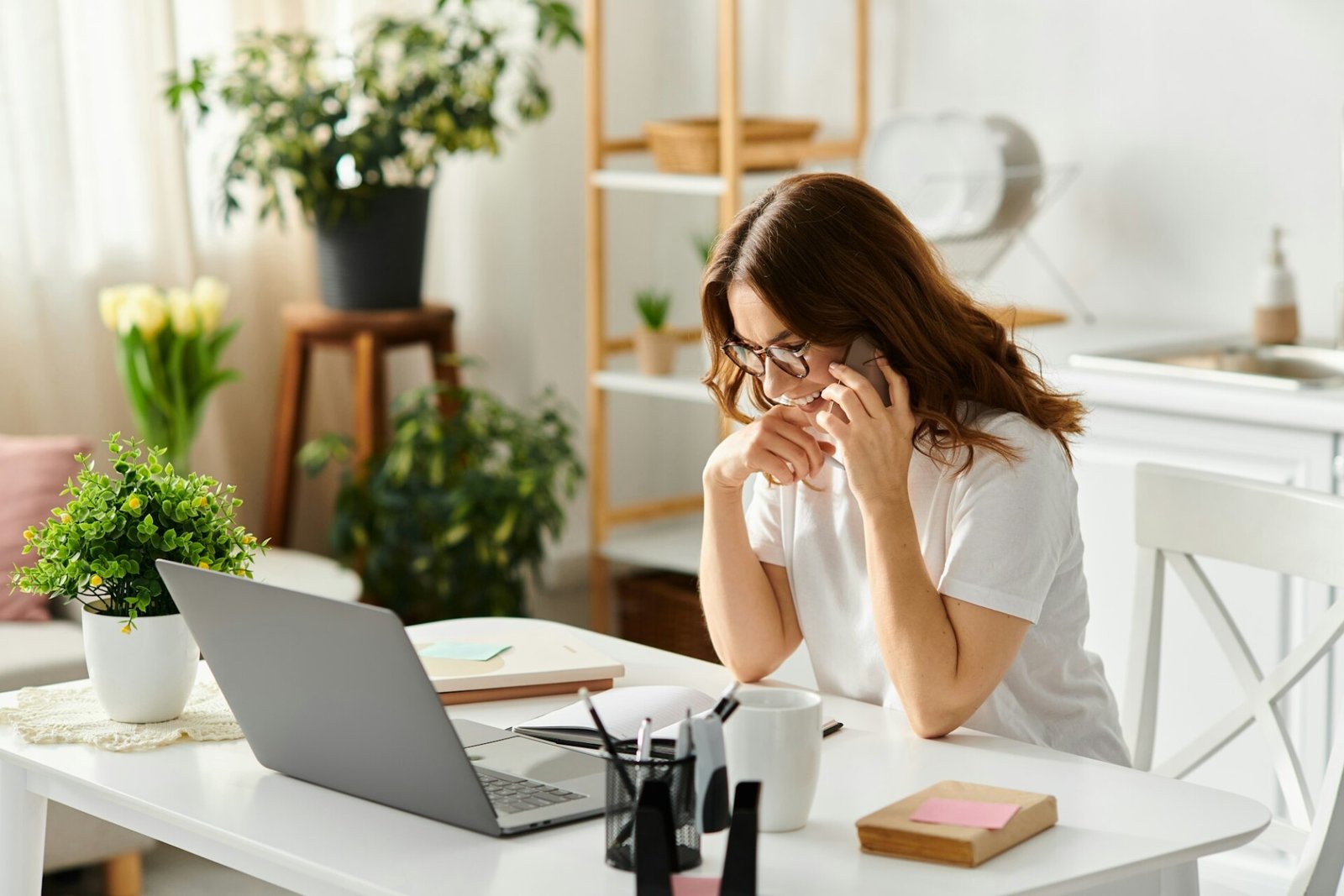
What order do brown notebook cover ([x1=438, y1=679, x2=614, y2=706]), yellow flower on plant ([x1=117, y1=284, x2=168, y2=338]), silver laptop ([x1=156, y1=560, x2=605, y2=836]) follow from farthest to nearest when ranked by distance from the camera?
yellow flower on plant ([x1=117, y1=284, x2=168, y2=338]) < brown notebook cover ([x1=438, y1=679, x2=614, y2=706]) < silver laptop ([x1=156, y1=560, x2=605, y2=836])

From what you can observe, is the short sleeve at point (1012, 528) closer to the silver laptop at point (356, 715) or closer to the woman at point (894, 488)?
the woman at point (894, 488)

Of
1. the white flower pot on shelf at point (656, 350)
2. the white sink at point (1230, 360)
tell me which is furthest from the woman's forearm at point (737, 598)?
the white flower pot on shelf at point (656, 350)

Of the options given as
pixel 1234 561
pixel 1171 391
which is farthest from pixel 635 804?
pixel 1171 391

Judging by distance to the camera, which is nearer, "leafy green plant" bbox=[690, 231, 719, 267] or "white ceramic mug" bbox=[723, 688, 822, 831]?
"white ceramic mug" bbox=[723, 688, 822, 831]

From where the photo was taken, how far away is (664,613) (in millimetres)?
3600

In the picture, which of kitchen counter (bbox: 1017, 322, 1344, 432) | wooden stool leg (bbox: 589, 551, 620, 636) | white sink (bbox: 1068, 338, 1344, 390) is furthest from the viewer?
wooden stool leg (bbox: 589, 551, 620, 636)

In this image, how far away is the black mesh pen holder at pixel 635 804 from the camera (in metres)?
1.11

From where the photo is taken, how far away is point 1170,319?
10.2ft

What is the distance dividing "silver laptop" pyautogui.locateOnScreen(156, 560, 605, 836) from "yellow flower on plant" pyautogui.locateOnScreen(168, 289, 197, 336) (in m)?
1.83

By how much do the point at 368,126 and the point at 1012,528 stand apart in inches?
82.7

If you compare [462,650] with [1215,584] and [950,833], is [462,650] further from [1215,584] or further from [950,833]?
[1215,584]

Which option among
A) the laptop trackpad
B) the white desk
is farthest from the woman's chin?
the laptop trackpad

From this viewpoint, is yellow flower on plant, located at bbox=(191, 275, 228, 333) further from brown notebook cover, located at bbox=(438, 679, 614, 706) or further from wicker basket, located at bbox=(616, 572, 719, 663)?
brown notebook cover, located at bbox=(438, 679, 614, 706)

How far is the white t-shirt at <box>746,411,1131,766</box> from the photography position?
1.50 m
